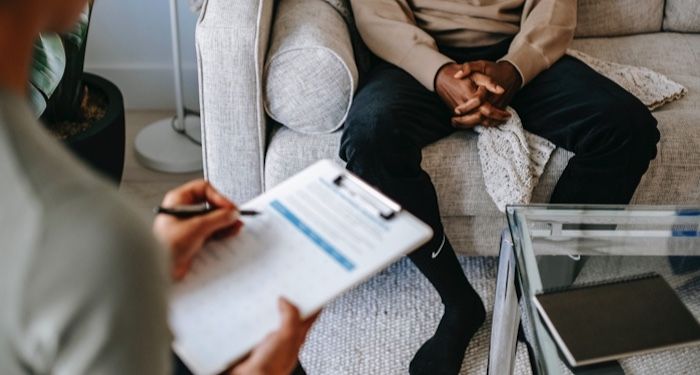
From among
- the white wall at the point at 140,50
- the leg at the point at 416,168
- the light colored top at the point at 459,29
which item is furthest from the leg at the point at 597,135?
the white wall at the point at 140,50

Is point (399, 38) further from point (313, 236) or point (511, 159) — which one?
point (313, 236)

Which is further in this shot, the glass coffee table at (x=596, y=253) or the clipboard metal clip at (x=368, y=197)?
the glass coffee table at (x=596, y=253)

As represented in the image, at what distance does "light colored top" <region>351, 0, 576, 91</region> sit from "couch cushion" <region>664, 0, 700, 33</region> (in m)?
0.36

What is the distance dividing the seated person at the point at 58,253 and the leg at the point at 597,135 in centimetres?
115

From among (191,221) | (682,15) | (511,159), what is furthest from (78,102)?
(682,15)

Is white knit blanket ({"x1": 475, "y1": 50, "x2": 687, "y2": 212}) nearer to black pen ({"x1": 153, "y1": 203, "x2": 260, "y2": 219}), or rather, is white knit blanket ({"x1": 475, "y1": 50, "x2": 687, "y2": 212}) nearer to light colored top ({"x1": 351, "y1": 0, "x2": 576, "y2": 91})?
light colored top ({"x1": 351, "y1": 0, "x2": 576, "y2": 91})

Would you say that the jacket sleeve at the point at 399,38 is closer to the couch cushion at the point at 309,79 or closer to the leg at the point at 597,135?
the couch cushion at the point at 309,79

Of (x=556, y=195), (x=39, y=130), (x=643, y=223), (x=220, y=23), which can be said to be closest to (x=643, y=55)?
(x=556, y=195)

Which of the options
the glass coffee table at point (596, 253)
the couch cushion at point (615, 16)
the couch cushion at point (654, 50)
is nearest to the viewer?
the glass coffee table at point (596, 253)

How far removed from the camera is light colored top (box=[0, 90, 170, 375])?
454 mm

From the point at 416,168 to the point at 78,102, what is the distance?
839 millimetres

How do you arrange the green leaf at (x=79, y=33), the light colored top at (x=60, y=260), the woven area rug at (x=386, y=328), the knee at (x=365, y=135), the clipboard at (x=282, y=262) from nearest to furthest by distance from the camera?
1. the light colored top at (x=60, y=260)
2. the clipboard at (x=282, y=262)
3. the knee at (x=365, y=135)
4. the woven area rug at (x=386, y=328)
5. the green leaf at (x=79, y=33)

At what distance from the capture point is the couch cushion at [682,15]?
1972mm

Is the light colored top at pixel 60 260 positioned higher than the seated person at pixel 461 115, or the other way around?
the light colored top at pixel 60 260
